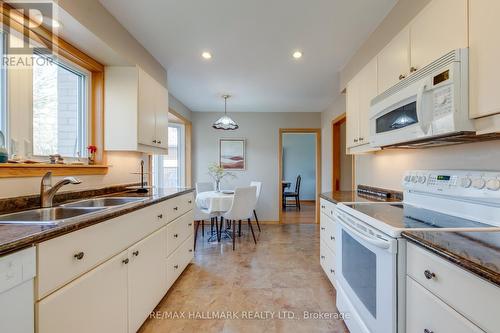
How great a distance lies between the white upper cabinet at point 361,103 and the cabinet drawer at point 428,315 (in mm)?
1419

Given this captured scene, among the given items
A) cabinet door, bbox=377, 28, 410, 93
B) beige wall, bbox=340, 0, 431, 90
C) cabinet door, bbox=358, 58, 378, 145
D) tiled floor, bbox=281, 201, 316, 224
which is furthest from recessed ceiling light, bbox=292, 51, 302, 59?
tiled floor, bbox=281, 201, 316, 224

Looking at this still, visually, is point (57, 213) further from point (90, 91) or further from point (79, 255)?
point (90, 91)

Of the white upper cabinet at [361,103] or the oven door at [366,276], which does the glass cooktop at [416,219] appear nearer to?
the oven door at [366,276]

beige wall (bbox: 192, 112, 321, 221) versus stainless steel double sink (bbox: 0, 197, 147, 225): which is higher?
beige wall (bbox: 192, 112, 321, 221)

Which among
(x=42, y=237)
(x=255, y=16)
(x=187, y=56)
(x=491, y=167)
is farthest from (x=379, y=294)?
(x=187, y=56)

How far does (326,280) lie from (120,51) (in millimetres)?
2941

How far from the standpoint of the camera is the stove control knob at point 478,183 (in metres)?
1.16

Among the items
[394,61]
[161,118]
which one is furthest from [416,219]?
[161,118]

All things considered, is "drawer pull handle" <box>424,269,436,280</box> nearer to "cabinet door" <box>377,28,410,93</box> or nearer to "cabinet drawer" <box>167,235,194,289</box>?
"cabinet door" <box>377,28,410,93</box>

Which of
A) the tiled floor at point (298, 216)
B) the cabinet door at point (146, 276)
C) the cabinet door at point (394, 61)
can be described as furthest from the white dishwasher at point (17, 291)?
the tiled floor at point (298, 216)

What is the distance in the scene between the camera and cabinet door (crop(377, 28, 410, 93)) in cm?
158

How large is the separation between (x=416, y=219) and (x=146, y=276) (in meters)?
1.79

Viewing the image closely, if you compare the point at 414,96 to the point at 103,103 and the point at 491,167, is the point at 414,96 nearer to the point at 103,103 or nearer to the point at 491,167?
the point at 491,167

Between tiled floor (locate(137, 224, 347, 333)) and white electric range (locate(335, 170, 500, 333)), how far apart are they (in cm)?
50
